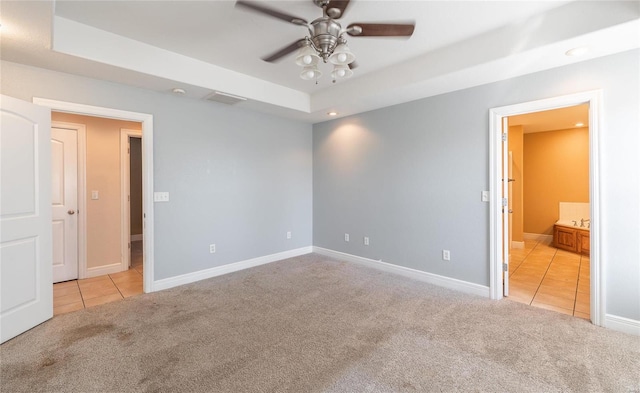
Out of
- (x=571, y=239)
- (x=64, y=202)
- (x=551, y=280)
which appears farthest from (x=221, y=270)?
(x=571, y=239)

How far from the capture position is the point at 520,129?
219 inches

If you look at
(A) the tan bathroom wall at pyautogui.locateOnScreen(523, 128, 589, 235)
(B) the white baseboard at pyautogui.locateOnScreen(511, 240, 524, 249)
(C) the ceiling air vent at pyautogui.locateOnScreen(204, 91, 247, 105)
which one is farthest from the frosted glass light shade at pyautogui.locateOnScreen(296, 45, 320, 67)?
(A) the tan bathroom wall at pyautogui.locateOnScreen(523, 128, 589, 235)

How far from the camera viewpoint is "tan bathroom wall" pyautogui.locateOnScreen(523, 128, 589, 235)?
5.89 m

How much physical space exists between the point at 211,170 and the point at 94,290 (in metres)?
2.10

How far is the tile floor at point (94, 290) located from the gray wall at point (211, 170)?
1.81 feet

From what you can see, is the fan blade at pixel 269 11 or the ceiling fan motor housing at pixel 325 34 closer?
the fan blade at pixel 269 11

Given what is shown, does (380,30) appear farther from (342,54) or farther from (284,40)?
(284,40)

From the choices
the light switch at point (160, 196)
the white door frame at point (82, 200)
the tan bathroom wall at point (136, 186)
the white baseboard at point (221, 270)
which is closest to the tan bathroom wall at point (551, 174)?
the white baseboard at point (221, 270)

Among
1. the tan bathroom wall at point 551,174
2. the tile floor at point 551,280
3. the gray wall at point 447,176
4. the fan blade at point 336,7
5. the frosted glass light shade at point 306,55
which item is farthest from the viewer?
the tan bathroom wall at point 551,174

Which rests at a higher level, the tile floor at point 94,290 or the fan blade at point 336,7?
the fan blade at point 336,7

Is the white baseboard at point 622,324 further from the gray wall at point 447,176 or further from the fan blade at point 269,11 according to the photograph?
the fan blade at point 269,11

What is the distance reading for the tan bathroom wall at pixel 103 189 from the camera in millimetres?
4121

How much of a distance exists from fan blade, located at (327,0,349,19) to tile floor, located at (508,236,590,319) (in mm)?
3444

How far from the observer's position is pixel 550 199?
20.6 ft
